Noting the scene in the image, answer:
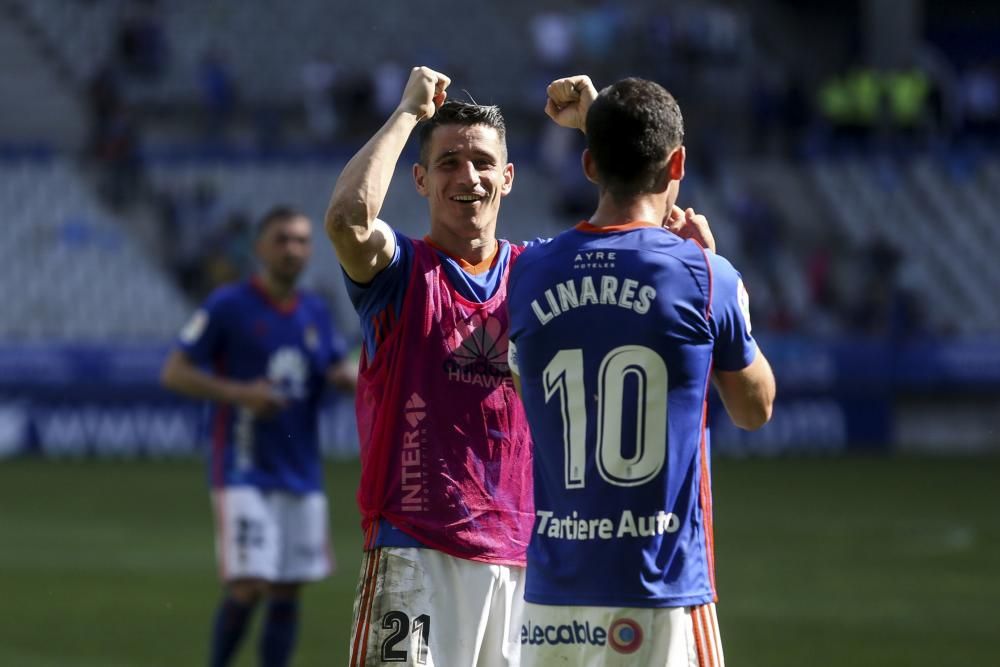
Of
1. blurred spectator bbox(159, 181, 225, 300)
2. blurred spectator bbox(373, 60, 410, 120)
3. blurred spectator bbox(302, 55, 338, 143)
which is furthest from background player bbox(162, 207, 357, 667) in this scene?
blurred spectator bbox(302, 55, 338, 143)

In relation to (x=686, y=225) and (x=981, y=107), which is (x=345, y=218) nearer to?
(x=686, y=225)

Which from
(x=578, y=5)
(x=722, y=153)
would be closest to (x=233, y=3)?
(x=578, y=5)

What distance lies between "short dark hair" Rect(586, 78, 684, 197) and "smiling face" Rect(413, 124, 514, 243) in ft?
3.15

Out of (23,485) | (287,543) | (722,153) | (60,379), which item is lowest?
(287,543)

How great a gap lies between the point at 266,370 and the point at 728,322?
5.34m

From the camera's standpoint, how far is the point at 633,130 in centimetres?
426

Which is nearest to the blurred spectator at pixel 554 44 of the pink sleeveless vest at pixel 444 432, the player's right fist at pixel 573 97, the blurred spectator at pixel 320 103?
the blurred spectator at pixel 320 103

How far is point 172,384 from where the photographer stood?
9.16m

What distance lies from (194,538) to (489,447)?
10.4 meters

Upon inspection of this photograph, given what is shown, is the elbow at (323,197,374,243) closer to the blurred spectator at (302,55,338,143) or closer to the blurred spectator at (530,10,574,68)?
the blurred spectator at (302,55,338,143)

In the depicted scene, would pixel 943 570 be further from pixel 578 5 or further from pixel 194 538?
pixel 578 5

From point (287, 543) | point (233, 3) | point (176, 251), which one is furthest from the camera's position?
point (233, 3)

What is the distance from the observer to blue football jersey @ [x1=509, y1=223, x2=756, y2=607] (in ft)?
14.0

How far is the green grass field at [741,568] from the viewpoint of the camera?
1013 cm
